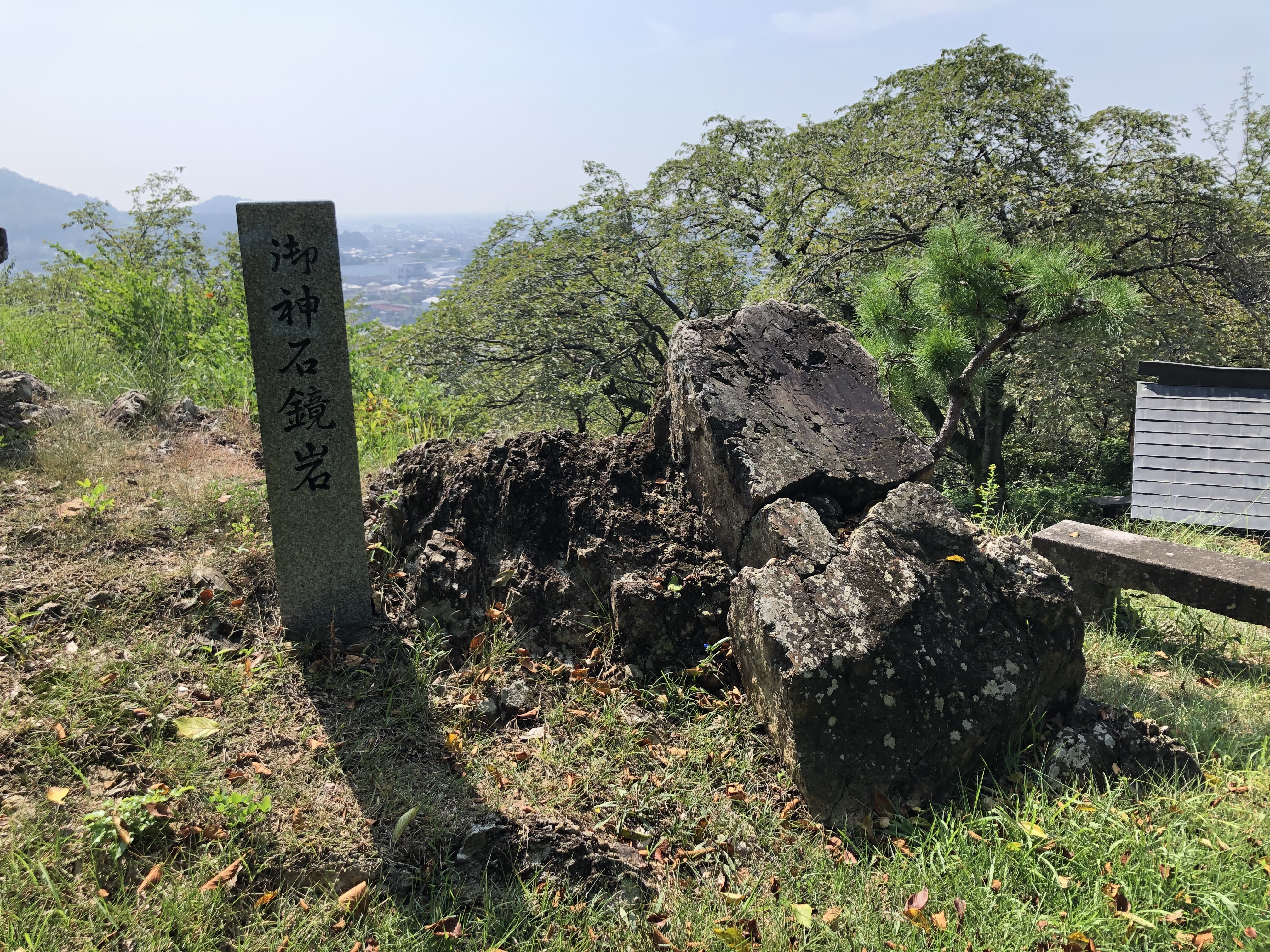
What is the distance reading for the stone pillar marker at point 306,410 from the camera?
305cm

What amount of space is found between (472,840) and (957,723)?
74.2 inches

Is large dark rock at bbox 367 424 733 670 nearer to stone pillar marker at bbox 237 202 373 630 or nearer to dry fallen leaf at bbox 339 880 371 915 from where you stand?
stone pillar marker at bbox 237 202 373 630

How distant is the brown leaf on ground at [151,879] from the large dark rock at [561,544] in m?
1.45

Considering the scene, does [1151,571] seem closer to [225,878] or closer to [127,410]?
[225,878]

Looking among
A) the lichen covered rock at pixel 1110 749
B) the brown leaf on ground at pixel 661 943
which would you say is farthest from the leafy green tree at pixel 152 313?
the lichen covered rock at pixel 1110 749

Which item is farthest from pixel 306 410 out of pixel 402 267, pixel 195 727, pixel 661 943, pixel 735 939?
pixel 402 267

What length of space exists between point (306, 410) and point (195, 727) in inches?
52.9

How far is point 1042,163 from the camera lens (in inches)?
407

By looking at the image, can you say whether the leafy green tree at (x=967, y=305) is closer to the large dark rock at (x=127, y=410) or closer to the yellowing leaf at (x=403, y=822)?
the yellowing leaf at (x=403, y=822)

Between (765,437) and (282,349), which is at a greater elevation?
(282,349)

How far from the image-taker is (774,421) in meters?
3.72

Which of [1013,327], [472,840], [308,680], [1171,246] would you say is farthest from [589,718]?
[1171,246]

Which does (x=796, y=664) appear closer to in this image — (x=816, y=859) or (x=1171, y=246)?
(x=816, y=859)

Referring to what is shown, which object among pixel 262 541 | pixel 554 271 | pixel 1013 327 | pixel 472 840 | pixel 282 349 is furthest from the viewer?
pixel 554 271
